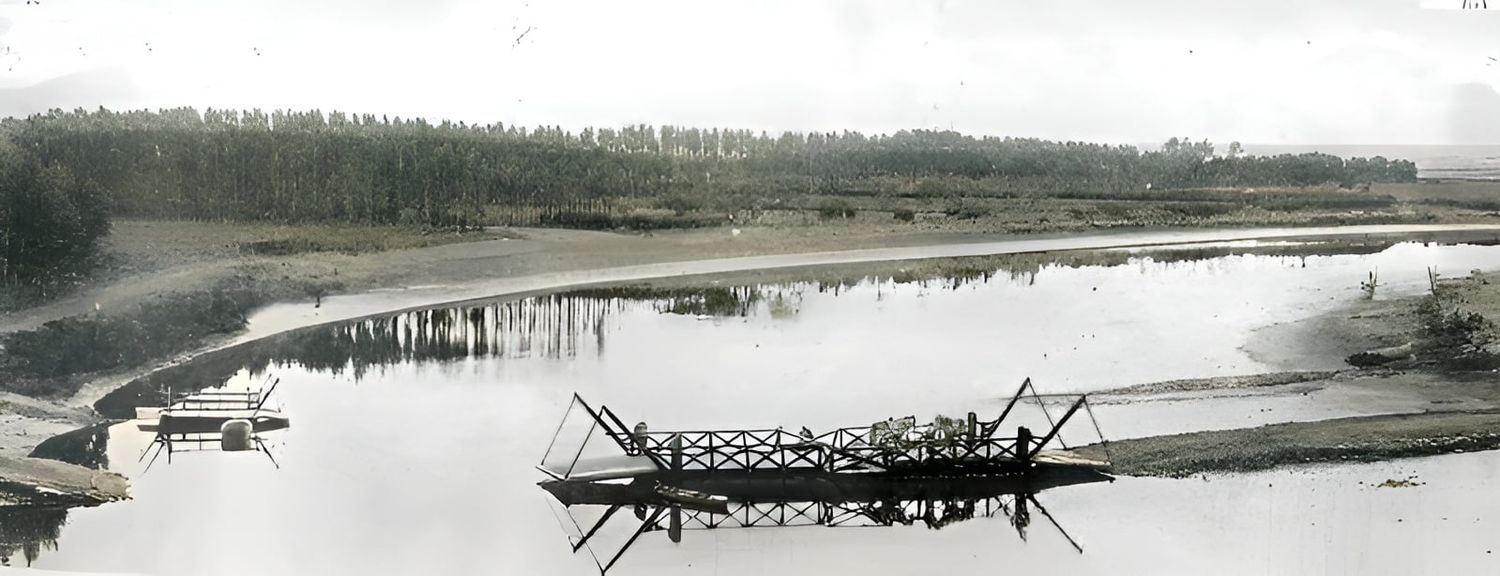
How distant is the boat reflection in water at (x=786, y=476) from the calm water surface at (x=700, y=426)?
5 cm

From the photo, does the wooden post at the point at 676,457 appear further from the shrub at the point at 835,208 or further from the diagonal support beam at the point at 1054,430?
the diagonal support beam at the point at 1054,430

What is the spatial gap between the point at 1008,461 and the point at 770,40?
139cm

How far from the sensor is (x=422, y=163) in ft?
9.46

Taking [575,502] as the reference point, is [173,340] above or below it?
above

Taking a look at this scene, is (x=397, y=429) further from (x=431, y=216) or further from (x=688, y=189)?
(x=688, y=189)

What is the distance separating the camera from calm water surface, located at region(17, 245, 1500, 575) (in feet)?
9.23

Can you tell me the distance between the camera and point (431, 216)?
287 centimetres

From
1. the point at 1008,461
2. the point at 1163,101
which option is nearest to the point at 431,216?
the point at 1008,461

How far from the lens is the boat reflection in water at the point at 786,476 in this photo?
2779 mm

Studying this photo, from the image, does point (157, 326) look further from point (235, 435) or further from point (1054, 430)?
point (1054, 430)

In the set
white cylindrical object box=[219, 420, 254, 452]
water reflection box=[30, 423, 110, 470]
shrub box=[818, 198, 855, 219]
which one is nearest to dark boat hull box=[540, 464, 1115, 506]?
shrub box=[818, 198, 855, 219]

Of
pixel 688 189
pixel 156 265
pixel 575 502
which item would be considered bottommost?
pixel 575 502

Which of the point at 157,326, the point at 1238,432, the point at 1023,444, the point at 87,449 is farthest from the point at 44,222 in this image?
the point at 1238,432

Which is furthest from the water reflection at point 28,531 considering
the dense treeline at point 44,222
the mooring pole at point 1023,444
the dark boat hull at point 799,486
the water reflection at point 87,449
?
the mooring pole at point 1023,444
